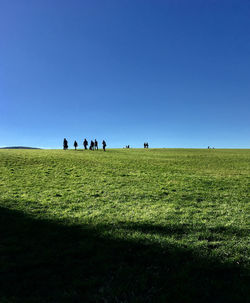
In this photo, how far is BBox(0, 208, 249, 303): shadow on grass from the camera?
14.3 ft

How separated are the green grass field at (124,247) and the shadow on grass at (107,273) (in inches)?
1.0

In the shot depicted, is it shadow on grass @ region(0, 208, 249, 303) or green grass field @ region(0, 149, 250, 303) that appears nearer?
shadow on grass @ region(0, 208, 249, 303)

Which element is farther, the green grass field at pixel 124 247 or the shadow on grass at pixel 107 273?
the green grass field at pixel 124 247

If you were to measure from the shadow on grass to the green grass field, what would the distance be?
26mm

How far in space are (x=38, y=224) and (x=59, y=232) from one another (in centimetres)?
163

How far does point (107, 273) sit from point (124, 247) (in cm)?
145

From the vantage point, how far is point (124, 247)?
6.54m

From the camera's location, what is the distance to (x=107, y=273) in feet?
17.0

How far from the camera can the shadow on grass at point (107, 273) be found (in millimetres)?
4355

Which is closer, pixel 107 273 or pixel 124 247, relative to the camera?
pixel 107 273

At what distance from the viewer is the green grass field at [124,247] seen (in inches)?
178

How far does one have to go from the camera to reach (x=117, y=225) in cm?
851

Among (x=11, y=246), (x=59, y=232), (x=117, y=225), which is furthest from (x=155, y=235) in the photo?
(x=11, y=246)

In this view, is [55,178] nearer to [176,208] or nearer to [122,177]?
[122,177]
